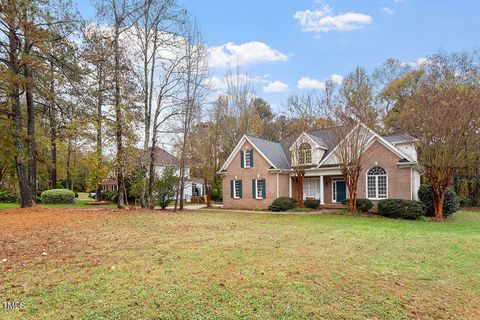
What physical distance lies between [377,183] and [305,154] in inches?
210

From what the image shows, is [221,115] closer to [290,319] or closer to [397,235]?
[397,235]

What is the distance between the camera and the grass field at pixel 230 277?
12.2ft

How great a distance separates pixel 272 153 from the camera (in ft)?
76.3

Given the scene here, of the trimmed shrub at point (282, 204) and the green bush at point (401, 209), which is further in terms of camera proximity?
the trimmed shrub at point (282, 204)

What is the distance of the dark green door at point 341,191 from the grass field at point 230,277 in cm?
1213

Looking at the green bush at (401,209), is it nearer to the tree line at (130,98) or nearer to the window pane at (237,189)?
the tree line at (130,98)

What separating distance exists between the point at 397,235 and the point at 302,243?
4146 mm

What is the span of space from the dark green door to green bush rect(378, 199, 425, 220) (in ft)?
12.7

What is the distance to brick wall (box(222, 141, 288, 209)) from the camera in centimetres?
2162

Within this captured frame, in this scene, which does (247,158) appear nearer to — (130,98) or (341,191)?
(341,191)

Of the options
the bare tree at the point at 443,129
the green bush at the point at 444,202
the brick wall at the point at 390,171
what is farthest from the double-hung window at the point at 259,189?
the bare tree at the point at 443,129

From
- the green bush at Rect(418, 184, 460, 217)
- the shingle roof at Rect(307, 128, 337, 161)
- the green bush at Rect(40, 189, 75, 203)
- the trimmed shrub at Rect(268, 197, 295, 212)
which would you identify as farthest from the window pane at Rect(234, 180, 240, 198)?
the green bush at Rect(40, 189, 75, 203)

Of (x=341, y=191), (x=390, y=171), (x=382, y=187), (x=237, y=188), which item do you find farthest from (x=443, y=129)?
(x=237, y=188)

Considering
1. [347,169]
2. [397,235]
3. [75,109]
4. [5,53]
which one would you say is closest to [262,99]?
[347,169]
